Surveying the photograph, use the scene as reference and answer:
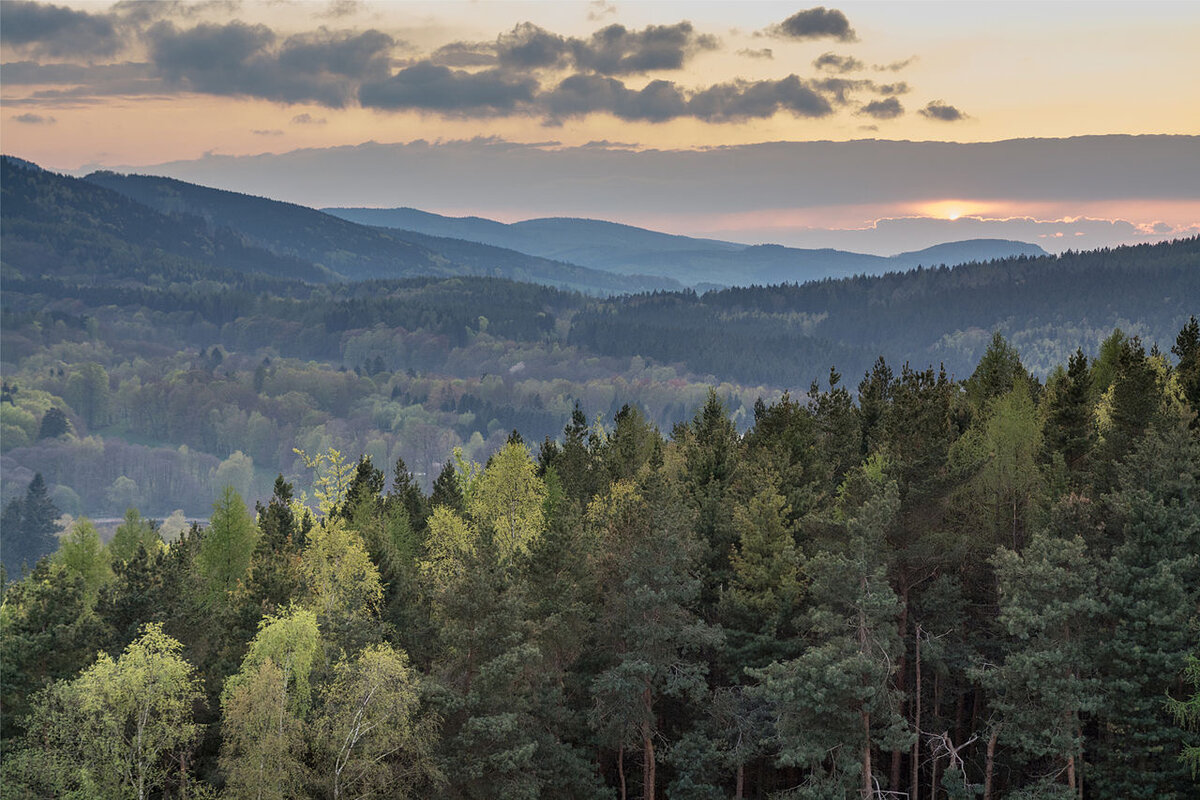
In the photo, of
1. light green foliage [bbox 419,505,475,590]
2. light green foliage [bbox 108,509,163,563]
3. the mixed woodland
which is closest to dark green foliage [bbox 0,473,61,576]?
light green foliage [bbox 108,509,163,563]

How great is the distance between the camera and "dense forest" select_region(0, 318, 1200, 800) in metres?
32.0

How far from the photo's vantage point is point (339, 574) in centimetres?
3997

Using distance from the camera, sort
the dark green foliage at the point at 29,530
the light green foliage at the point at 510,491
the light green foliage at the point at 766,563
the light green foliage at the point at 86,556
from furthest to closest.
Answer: the dark green foliage at the point at 29,530, the light green foliage at the point at 86,556, the light green foliage at the point at 510,491, the light green foliage at the point at 766,563

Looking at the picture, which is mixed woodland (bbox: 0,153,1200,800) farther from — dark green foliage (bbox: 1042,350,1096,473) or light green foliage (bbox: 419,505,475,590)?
light green foliage (bbox: 419,505,475,590)

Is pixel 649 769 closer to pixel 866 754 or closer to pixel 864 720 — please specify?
pixel 866 754

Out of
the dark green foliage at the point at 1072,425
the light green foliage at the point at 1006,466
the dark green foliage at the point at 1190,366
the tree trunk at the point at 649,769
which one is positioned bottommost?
the tree trunk at the point at 649,769

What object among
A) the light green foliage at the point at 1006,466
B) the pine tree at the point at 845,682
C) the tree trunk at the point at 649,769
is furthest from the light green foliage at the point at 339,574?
the light green foliage at the point at 1006,466

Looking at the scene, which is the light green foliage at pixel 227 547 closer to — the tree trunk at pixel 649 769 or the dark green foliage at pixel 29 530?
the tree trunk at pixel 649 769

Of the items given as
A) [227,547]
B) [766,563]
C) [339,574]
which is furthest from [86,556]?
[766,563]

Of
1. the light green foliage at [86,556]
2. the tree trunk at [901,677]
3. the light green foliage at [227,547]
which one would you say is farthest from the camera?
the light green foliage at [86,556]

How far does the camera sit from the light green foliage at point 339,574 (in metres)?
39.0

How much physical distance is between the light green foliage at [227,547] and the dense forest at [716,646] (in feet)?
20.8

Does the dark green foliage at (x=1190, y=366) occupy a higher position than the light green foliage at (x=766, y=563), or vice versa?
the dark green foliage at (x=1190, y=366)

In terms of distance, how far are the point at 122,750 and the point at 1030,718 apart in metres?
28.4
